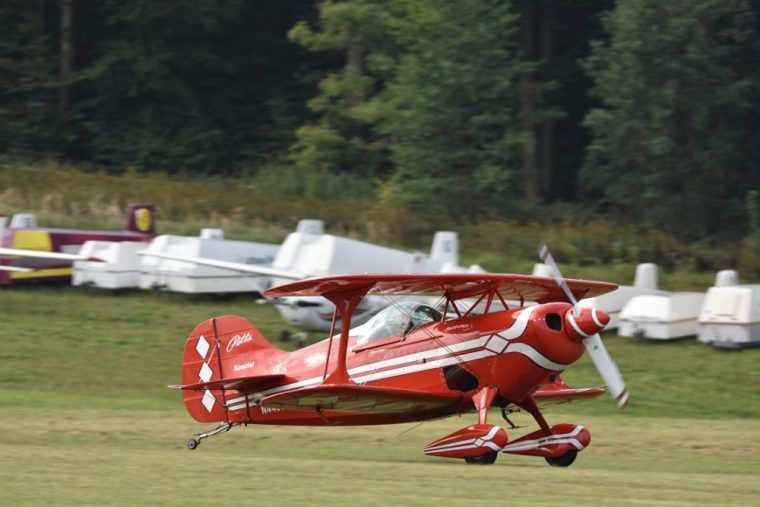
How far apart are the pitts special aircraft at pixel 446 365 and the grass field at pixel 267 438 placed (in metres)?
0.41

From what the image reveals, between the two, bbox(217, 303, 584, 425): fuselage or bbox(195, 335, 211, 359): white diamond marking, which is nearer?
bbox(217, 303, 584, 425): fuselage

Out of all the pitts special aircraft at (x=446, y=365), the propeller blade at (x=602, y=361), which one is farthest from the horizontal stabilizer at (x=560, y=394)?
the propeller blade at (x=602, y=361)

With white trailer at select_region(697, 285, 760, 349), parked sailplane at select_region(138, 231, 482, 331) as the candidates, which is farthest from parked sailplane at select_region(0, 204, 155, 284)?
white trailer at select_region(697, 285, 760, 349)

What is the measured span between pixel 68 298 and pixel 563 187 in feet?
89.1

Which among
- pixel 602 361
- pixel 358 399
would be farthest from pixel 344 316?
pixel 602 361

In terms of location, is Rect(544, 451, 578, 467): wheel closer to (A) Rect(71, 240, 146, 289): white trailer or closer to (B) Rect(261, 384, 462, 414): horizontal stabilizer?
(B) Rect(261, 384, 462, 414): horizontal stabilizer

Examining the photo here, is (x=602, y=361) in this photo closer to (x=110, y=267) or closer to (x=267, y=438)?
(x=267, y=438)

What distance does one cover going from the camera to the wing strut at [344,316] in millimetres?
12430

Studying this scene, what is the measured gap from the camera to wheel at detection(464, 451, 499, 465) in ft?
39.5

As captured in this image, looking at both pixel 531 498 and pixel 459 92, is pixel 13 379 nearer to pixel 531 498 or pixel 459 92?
pixel 531 498

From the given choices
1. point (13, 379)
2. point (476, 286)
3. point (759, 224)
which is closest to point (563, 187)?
point (759, 224)

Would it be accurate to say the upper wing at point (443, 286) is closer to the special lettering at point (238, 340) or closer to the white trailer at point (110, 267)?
the special lettering at point (238, 340)

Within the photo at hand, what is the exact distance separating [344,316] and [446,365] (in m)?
1.16

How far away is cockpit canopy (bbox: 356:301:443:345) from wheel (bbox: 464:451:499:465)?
5.08 feet
